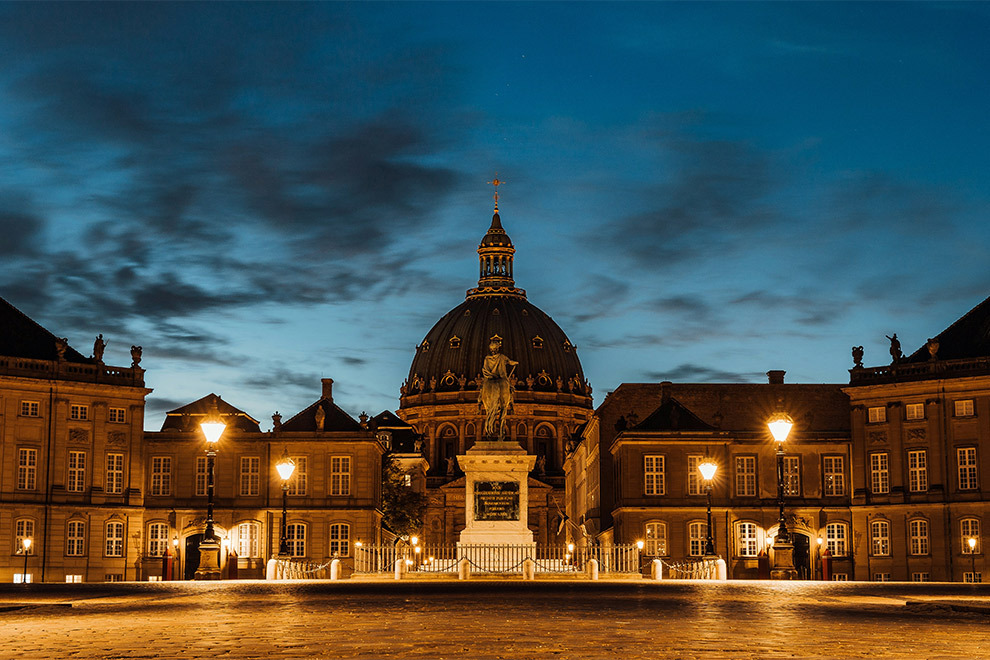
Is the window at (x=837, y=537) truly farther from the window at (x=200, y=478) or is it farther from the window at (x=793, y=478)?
the window at (x=200, y=478)

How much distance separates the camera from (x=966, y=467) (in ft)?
264

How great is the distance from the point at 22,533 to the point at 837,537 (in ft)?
150

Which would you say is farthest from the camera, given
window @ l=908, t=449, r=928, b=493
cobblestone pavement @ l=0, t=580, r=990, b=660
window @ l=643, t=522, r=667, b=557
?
window @ l=643, t=522, r=667, b=557

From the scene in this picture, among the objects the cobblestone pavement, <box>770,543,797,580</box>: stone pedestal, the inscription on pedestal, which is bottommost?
the cobblestone pavement

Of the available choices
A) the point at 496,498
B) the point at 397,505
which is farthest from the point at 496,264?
the point at 496,498

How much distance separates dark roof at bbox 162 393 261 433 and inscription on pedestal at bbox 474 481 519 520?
4852cm

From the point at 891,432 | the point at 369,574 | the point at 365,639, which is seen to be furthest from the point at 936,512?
the point at 365,639

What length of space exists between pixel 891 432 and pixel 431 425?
321 ft

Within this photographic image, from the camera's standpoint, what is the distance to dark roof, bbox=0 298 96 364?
8350 cm

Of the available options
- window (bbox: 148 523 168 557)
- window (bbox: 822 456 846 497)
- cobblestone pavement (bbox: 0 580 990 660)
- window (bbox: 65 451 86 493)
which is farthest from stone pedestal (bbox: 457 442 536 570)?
window (bbox: 148 523 168 557)

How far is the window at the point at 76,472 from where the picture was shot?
275ft

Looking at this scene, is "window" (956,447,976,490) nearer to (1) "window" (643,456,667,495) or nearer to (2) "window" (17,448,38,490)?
(1) "window" (643,456,667,495)

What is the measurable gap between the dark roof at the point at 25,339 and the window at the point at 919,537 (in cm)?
4635

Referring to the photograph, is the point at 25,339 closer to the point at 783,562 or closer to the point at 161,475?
the point at 161,475
